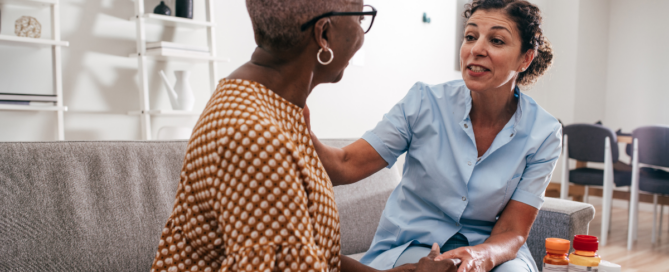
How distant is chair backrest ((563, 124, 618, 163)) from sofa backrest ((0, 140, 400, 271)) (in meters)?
3.52

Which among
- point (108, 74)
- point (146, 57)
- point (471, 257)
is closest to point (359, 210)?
point (471, 257)

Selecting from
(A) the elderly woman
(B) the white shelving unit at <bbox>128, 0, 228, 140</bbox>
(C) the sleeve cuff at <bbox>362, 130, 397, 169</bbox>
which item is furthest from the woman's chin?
(B) the white shelving unit at <bbox>128, 0, 228, 140</bbox>

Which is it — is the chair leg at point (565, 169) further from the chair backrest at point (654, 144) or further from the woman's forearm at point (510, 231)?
the woman's forearm at point (510, 231)

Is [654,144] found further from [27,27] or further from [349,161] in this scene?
[27,27]

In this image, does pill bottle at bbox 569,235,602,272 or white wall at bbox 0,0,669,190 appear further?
white wall at bbox 0,0,669,190

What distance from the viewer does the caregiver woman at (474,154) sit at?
1173 mm

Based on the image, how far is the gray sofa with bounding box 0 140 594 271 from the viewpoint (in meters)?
1.12

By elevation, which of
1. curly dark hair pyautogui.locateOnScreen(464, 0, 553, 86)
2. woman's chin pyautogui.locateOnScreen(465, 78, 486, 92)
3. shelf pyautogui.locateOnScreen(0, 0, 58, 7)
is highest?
shelf pyautogui.locateOnScreen(0, 0, 58, 7)

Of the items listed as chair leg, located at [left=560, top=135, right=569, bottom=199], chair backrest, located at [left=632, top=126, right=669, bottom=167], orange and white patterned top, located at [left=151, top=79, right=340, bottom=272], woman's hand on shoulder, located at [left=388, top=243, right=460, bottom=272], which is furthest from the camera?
chair leg, located at [left=560, top=135, right=569, bottom=199]

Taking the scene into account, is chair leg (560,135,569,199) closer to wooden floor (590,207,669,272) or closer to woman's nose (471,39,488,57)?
wooden floor (590,207,669,272)

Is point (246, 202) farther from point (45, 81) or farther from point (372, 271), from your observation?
point (45, 81)

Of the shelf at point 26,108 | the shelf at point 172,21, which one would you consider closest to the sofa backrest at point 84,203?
the shelf at point 26,108

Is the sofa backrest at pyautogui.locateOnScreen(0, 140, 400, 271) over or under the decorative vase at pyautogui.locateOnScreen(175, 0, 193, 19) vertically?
under

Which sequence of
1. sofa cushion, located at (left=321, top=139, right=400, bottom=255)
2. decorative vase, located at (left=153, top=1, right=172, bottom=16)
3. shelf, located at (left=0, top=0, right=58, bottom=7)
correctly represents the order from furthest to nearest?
decorative vase, located at (left=153, top=1, right=172, bottom=16)
shelf, located at (left=0, top=0, right=58, bottom=7)
sofa cushion, located at (left=321, top=139, right=400, bottom=255)
